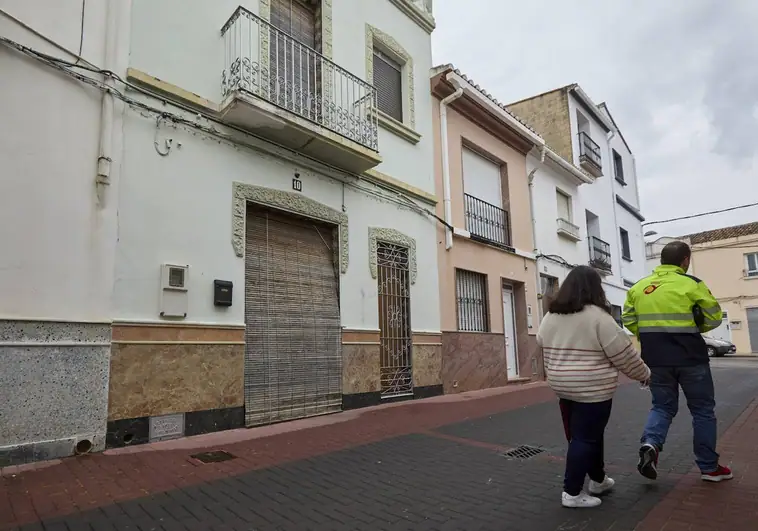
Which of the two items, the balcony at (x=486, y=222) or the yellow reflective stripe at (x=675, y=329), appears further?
the balcony at (x=486, y=222)

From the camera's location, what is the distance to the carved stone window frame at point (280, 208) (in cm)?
639

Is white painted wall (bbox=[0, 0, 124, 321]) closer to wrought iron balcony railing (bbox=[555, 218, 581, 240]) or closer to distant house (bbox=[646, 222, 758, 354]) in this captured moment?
wrought iron balcony railing (bbox=[555, 218, 581, 240])

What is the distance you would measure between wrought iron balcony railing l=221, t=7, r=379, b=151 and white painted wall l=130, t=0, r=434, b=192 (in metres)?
0.23

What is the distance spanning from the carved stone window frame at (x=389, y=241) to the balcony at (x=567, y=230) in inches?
287

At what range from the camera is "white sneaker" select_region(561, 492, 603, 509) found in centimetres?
322

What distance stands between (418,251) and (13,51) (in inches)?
253

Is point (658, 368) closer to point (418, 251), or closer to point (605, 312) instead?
point (605, 312)

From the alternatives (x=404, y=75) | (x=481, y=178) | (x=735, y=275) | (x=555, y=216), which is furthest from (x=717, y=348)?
(x=404, y=75)

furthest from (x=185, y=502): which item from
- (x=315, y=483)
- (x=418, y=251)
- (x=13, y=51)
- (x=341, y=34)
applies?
(x=341, y=34)

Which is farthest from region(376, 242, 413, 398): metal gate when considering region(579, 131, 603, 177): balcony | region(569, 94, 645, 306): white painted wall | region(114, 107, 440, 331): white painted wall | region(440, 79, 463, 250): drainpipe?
region(579, 131, 603, 177): balcony

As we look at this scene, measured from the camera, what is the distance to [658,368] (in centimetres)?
384

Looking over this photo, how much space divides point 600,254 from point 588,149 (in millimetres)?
3611

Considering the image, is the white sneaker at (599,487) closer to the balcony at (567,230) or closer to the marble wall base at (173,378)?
the marble wall base at (173,378)

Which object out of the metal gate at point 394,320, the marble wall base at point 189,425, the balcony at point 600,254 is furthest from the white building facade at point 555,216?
Result: the marble wall base at point 189,425
